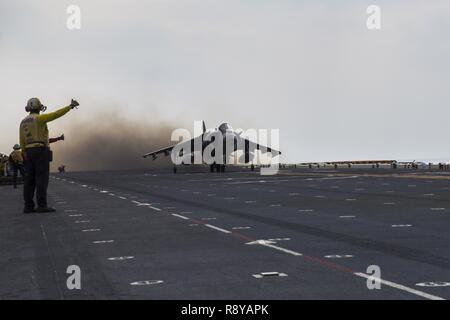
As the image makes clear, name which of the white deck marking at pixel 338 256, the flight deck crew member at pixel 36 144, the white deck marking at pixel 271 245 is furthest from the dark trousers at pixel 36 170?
the white deck marking at pixel 338 256

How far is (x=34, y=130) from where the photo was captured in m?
20.9

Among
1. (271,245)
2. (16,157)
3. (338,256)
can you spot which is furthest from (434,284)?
(16,157)

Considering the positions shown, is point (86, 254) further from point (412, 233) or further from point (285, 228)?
point (412, 233)

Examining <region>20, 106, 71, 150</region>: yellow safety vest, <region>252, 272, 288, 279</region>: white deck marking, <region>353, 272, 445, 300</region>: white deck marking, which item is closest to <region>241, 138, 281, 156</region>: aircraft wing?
<region>20, 106, 71, 150</region>: yellow safety vest

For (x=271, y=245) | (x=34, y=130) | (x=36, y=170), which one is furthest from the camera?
(x=36, y=170)

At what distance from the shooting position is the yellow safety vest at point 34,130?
20844 millimetres

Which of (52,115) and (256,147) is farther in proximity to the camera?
(256,147)

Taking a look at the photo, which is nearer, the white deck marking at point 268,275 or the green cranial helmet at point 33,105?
the white deck marking at point 268,275

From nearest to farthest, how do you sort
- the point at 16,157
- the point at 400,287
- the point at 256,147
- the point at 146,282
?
the point at 400,287 < the point at 146,282 < the point at 16,157 < the point at 256,147

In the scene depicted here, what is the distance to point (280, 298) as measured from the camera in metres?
7.38

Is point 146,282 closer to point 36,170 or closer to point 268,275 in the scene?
point 268,275

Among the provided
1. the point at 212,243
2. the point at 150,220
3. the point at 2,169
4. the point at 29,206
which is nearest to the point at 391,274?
the point at 212,243

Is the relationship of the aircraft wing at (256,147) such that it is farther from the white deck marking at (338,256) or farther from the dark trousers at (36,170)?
the white deck marking at (338,256)
